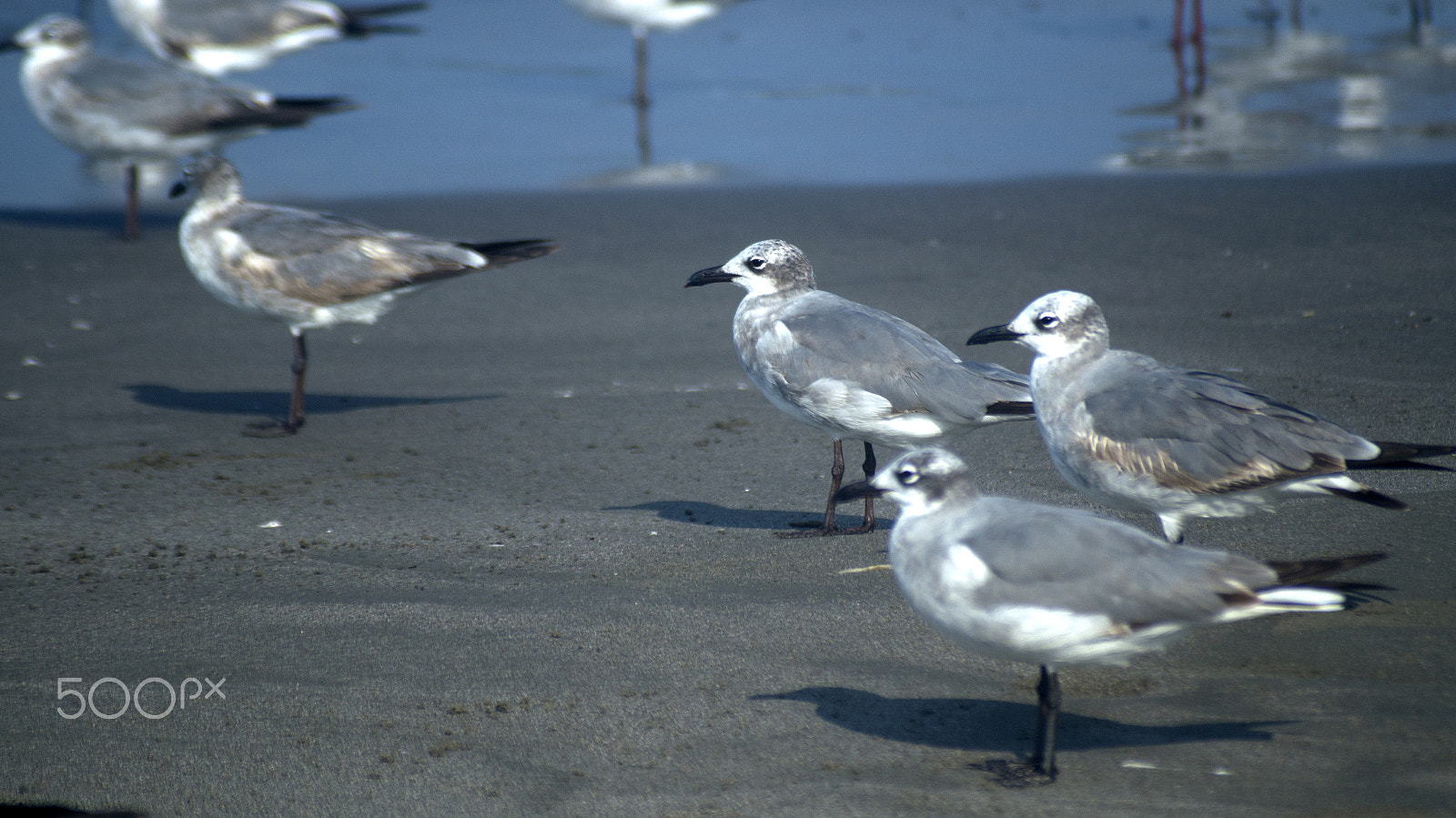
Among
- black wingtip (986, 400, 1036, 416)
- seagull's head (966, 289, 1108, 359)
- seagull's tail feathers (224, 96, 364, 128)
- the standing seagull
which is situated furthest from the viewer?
the standing seagull

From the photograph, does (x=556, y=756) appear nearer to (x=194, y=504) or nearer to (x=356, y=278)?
(x=194, y=504)

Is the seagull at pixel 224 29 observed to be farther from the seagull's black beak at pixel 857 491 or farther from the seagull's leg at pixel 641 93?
the seagull's black beak at pixel 857 491

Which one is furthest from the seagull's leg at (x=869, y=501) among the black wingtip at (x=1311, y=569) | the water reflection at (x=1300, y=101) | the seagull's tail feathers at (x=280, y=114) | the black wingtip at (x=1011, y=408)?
the seagull's tail feathers at (x=280, y=114)

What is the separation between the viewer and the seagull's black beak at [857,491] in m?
3.52

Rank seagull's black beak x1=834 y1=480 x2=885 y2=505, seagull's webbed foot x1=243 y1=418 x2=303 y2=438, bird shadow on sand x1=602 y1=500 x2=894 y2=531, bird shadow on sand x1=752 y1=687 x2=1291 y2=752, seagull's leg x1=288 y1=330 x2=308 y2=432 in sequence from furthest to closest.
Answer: seagull's leg x1=288 y1=330 x2=308 y2=432 < seagull's webbed foot x1=243 y1=418 x2=303 y2=438 < bird shadow on sand x1=602 y1=500 x2=894 y2=531 < seagull's black beak x1=834 y1=480 x2=885 y2=505 < bird shadow on sand x1=752 y1=687 x2=1291 y2=752

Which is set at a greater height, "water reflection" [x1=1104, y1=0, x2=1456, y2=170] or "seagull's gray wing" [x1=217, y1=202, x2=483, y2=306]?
"water reflection" [x1=1104, y1=0, x2=1456, y2=170]

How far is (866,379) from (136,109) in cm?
789

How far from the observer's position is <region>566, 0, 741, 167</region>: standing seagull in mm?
14555

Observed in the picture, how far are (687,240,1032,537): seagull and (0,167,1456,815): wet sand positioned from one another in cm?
48

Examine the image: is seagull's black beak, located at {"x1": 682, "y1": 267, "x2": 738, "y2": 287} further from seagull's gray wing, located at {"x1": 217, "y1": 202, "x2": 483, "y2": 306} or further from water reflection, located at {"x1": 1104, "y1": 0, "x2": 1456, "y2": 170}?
water reflection, located at {"x1": 1104, "y1": 0, "x2": 1456, "y2": 170}

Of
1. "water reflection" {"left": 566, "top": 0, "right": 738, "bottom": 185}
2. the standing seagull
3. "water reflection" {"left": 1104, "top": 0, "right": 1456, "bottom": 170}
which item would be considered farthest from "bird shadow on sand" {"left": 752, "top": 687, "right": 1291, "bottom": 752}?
the standing seagull

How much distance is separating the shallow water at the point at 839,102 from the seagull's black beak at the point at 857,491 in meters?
7.43

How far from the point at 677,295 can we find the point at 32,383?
12.6 feet

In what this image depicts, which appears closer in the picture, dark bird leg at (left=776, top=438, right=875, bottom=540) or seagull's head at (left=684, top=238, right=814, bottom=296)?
dark bird leg at (left=776, top=438, right=875, bottom=540)
